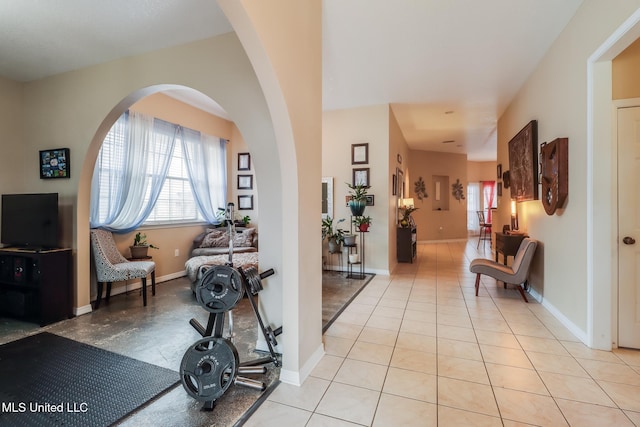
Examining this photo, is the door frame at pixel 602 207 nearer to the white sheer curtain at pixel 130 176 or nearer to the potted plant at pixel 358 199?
the potted plant at pixel 358 199

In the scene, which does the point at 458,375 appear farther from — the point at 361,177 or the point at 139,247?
the point at 139,247

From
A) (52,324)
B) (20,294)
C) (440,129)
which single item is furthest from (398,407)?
(440,129)

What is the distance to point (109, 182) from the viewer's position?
13.6ft

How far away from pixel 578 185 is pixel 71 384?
4.49m

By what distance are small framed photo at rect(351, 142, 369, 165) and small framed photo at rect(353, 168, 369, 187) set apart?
148 millimetres

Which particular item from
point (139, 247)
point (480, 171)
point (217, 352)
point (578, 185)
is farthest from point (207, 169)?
point (480, 171)

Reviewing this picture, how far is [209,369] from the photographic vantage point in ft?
5.93

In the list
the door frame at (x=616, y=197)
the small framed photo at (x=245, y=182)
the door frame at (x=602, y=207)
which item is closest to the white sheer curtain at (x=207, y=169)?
the small framed photo at (x=245, y=182)

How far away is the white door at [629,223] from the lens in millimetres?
2393

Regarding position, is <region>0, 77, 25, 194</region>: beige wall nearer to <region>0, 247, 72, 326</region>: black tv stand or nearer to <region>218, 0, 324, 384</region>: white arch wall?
<region>0, 247, 72, 326</region>: black tv stand

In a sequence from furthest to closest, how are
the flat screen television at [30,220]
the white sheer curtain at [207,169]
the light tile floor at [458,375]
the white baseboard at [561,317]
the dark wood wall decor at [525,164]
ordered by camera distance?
the white sheer curtain at [207,169] < the dark wood wall decor at [525,164] < the flat screen television at [30,220] < the white baseboard at [561,317] < the light tile floor at [458,375]

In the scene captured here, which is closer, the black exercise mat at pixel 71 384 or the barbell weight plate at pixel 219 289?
the black exercise mat at pixel 71 384

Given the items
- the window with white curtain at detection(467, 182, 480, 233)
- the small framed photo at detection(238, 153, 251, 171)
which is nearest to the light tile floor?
the small framed photo at detection(238, 153, 251, 171)

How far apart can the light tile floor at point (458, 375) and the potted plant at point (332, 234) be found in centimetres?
182
